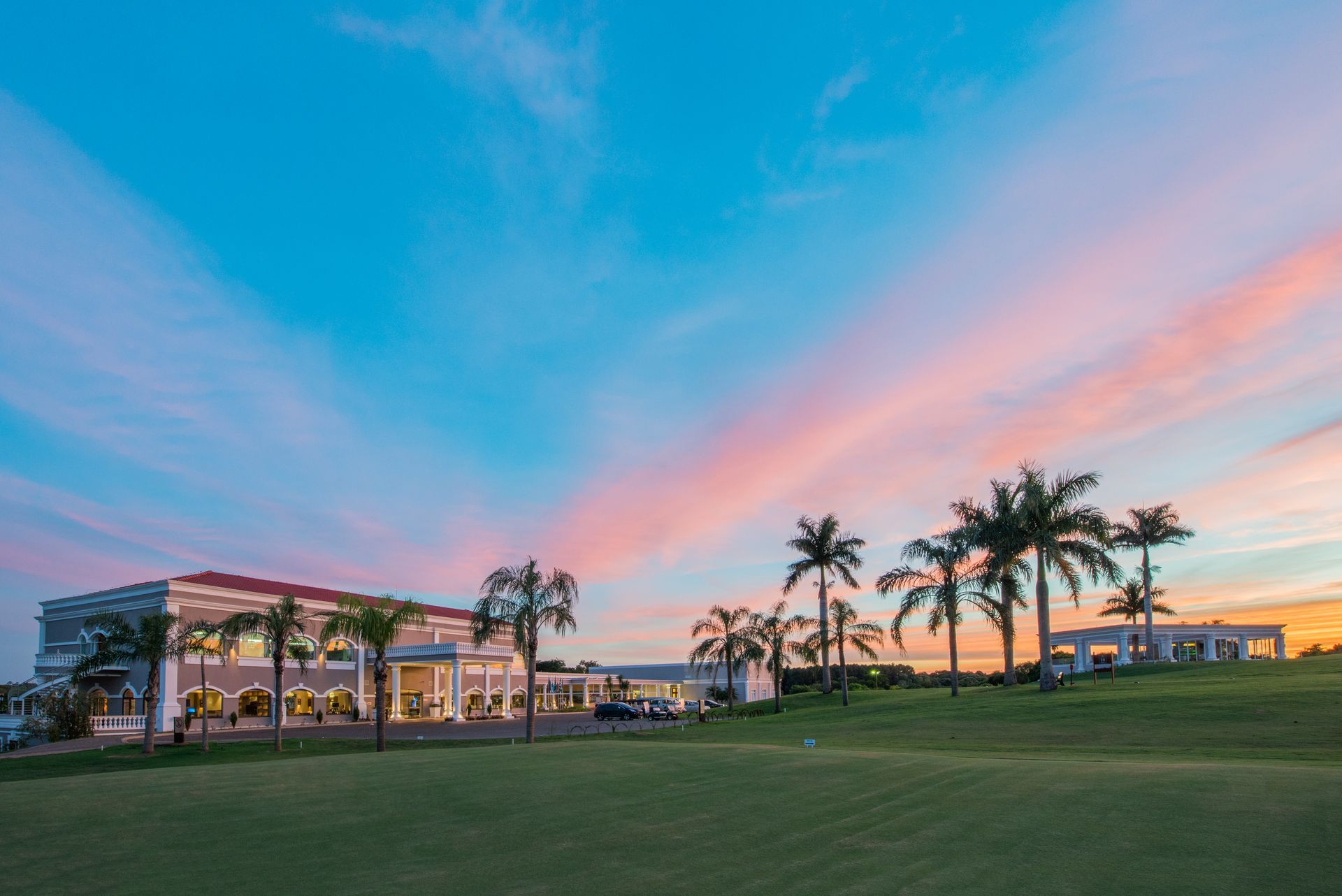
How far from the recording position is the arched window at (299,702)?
59438 millimetres

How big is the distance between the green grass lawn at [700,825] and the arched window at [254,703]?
44.9 m

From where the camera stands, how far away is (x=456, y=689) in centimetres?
6209

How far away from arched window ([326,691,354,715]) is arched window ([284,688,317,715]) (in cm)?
135

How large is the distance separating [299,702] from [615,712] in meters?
23.2

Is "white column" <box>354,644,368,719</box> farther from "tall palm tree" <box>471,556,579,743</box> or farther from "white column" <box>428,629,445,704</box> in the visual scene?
"tall palm tree" <box>471,556,579,743</box>

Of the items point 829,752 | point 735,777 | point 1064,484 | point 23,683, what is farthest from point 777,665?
point 23,683

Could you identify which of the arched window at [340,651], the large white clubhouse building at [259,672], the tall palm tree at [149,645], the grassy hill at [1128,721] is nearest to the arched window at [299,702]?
the large white clubhouse building at [259,672]

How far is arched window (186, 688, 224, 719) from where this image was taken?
5306cm

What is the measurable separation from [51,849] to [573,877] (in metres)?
6.41

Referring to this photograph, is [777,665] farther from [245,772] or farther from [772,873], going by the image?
[772,873]

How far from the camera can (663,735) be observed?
40.2m

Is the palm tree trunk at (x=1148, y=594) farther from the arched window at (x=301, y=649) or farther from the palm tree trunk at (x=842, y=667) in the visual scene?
the arched window at (x=301, y=649)

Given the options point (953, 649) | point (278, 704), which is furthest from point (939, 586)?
point (278, 704)

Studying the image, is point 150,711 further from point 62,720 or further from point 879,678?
point 879,678
